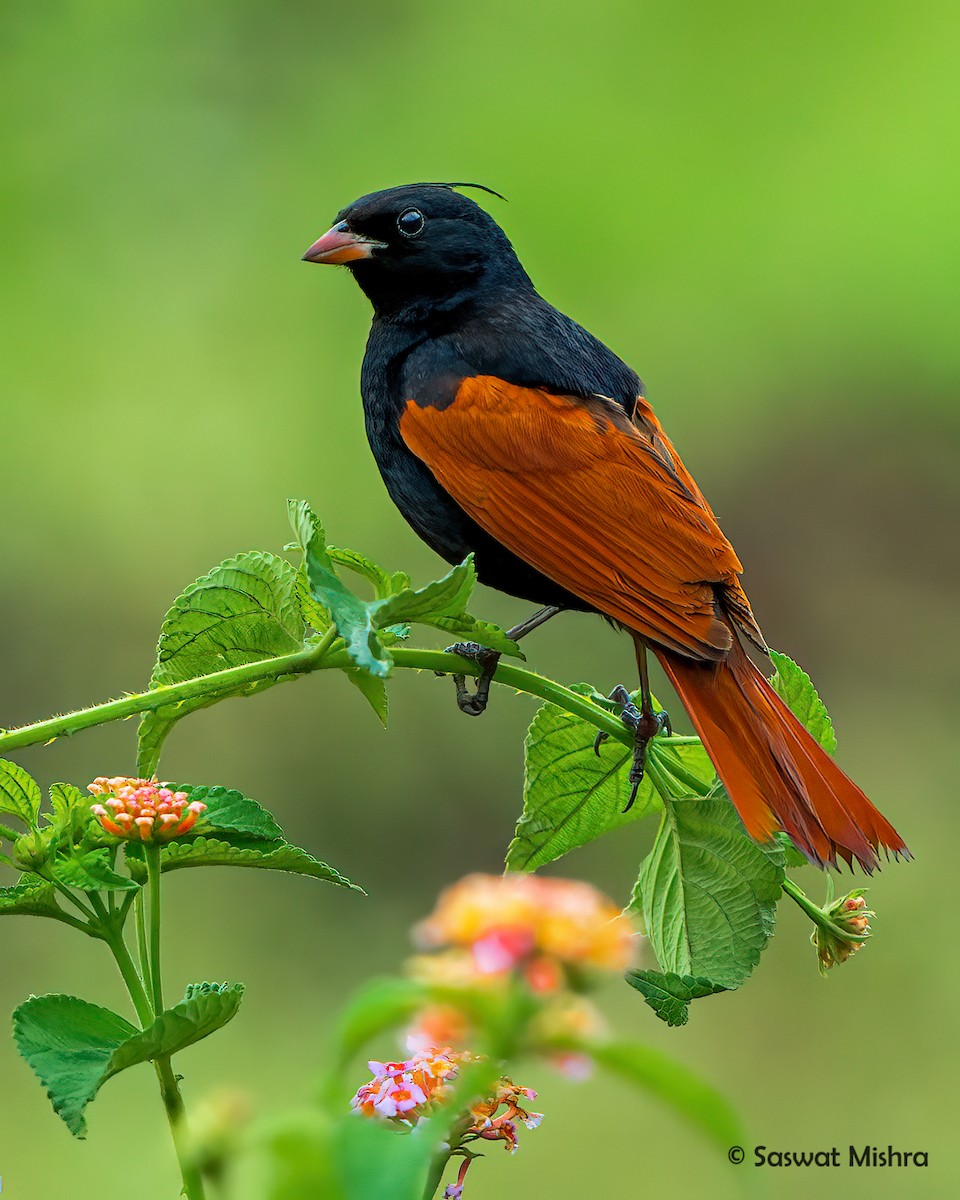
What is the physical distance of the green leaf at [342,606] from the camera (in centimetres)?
91

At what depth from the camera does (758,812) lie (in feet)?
4.39

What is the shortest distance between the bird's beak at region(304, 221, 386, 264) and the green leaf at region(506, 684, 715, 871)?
3.77 feet

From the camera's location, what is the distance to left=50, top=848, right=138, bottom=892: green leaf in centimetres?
90

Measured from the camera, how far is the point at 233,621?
1.21 metres

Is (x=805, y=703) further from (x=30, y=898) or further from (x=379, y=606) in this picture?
(x=30, y=898)

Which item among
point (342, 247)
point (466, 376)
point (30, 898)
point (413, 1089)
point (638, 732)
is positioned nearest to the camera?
point (413, 1089)

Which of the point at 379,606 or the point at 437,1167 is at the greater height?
the point at 379,606

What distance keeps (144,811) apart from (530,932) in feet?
1.75

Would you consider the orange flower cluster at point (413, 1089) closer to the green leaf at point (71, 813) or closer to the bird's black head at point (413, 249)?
the green leaf at point (71, 813)

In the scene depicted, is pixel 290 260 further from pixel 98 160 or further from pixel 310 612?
pixel 310 612

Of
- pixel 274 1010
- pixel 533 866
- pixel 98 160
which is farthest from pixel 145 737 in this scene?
pixel 98 160

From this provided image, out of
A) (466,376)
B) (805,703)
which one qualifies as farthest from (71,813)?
(466,376)

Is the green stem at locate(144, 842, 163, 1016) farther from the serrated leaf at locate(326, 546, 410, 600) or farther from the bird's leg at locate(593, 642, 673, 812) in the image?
the bird's leg at locate(593, 642, 673, 812)

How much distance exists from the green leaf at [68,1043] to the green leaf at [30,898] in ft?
0.18
